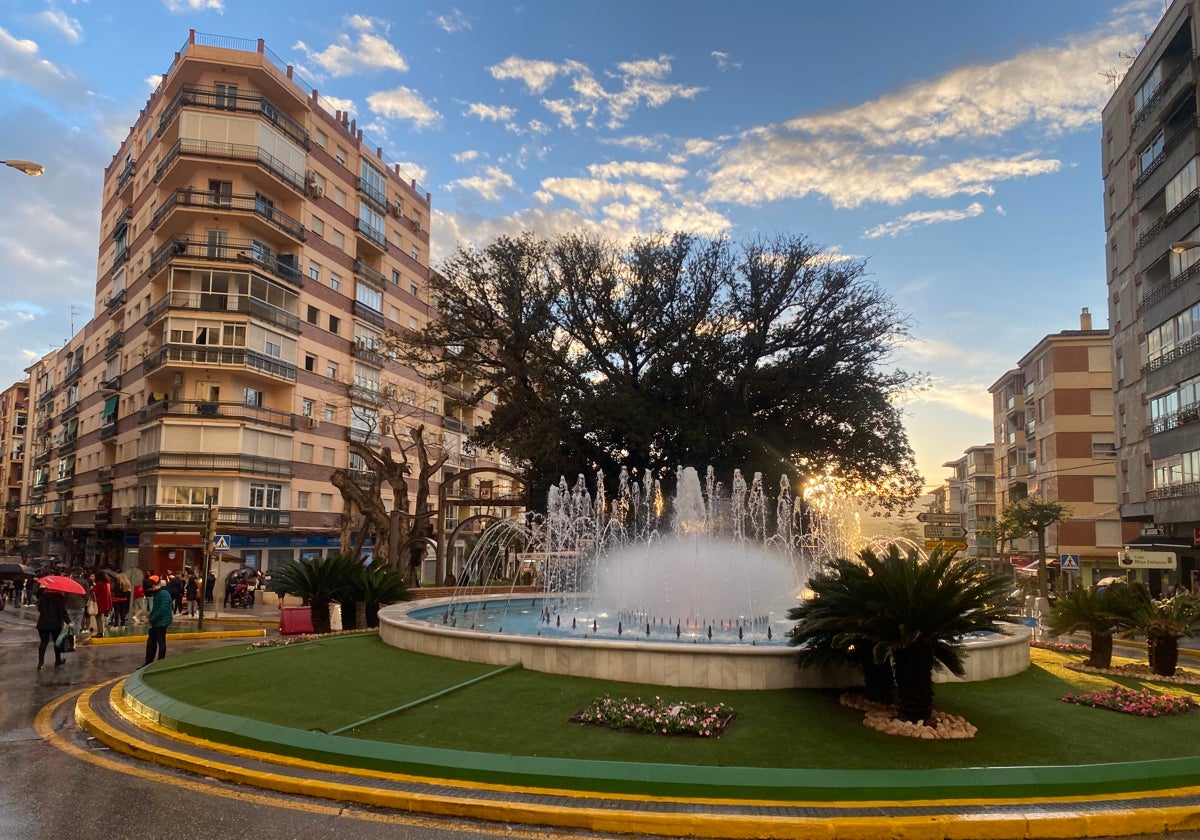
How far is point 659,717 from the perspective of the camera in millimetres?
8844

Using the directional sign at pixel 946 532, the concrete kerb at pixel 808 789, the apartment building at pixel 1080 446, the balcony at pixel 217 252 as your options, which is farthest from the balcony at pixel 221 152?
the apartment building at pixel 1080 446

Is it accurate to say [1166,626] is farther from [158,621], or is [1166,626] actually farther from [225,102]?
[225,102]

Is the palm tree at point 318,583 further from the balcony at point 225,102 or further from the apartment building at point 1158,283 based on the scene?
the balcony at point 225,102

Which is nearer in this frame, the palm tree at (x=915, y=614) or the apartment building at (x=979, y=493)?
the palm tree at (x=915, y=614)

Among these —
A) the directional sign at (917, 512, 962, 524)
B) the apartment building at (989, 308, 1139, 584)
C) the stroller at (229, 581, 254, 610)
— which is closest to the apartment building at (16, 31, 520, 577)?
the stroller at (229, 581, 254, 610)

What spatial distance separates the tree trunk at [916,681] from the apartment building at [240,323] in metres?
26.9

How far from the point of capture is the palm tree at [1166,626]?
41.3 ft

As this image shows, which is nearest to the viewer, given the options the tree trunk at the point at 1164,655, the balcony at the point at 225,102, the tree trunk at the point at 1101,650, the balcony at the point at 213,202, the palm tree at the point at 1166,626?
the palm tree at the point at 1166,626

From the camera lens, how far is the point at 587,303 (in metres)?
33.6

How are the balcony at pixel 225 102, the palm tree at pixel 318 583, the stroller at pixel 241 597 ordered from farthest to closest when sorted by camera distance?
the balcony at pixel 225 102 < the stroller at pixel 241 597 < the palm tree at pixel 318 583

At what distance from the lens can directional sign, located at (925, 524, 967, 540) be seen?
17609 millimetres

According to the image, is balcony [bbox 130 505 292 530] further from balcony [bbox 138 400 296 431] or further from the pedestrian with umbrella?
the pedestrian with umbrella

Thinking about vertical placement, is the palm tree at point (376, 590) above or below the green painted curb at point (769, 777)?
above

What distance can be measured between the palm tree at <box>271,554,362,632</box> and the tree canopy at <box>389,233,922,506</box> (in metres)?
13.4
